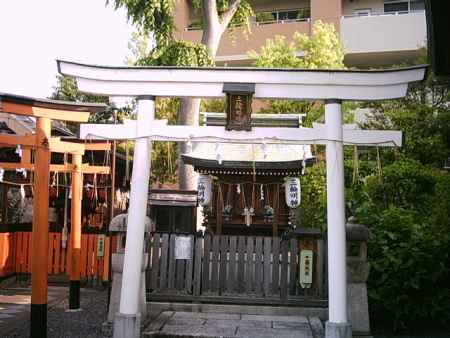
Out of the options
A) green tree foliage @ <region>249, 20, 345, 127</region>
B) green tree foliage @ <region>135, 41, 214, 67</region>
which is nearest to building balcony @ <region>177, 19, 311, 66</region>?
green tree foliage @ <region>249, 20, 345, 127</region>

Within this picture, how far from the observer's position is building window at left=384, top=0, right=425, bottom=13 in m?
24.5

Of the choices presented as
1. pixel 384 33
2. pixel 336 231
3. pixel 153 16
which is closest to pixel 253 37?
pixel 384 33

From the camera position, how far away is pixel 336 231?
7270 mm

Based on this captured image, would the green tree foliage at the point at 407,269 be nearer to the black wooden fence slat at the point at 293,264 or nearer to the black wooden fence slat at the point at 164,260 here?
the black wooden fence slat at the point at 293,264

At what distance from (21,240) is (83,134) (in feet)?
26.6

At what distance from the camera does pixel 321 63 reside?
62.1ft

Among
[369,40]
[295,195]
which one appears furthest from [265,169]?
[369,40]

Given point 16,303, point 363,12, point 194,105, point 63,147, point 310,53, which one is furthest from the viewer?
point 363,12

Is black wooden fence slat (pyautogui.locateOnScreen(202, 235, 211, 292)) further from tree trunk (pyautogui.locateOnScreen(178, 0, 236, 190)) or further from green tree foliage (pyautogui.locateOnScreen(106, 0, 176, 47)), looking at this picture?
green tree foliage (pyautogui.locateOnScreen(106, 0, 176, 47))

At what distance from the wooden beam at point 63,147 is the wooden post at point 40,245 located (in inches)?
41.3

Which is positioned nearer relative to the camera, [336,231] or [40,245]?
[336,231]

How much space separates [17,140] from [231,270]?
14.1ft

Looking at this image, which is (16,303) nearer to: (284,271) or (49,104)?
(49,104)

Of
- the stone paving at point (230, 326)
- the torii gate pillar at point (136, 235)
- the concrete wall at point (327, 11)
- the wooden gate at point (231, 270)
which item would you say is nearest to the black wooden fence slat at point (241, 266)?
the wooden gate at point (231, 270)
